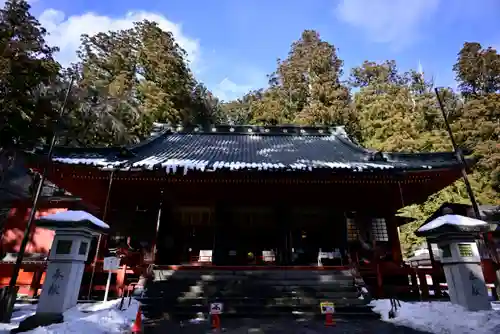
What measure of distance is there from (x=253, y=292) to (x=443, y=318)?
4153mm

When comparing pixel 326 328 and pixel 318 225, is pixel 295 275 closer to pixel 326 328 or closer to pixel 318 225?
pixel 326 328

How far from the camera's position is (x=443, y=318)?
6.15m

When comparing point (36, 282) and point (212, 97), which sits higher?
point (212, 97)

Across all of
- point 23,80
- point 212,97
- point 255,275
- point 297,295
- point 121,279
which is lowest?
point 297,295

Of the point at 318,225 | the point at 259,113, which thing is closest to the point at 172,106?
the point at 259,113

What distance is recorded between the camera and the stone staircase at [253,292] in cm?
695

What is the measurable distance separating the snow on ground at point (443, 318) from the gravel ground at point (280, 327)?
0.38 meters

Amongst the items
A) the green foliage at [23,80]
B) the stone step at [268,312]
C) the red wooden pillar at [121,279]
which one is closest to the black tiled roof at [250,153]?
the red wooden pillar at [121,279]

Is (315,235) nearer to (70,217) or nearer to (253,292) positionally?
(253,292)

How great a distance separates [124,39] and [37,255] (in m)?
21.0

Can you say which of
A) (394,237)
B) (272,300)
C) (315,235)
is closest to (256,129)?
(315,235)

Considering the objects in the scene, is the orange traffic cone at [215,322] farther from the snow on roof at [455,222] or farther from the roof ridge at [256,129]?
the roof ridge at [256,129]

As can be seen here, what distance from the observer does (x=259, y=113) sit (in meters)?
34.2

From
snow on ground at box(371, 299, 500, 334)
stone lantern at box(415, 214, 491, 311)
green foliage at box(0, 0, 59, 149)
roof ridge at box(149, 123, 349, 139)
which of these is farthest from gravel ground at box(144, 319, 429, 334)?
green foliage at box(0, 0, 59, 149)
